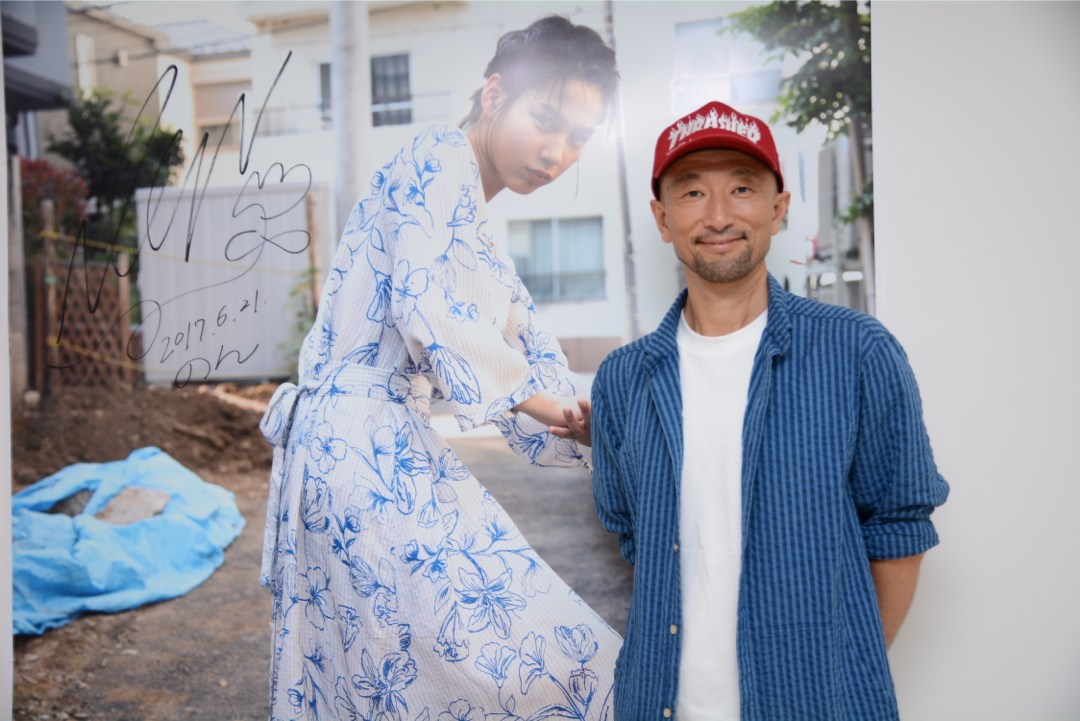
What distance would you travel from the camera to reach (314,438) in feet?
6.13

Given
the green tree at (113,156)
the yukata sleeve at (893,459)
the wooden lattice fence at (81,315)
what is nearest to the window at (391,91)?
the green tree at (113,156)

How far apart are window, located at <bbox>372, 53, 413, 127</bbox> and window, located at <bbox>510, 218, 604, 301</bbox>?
556 mm

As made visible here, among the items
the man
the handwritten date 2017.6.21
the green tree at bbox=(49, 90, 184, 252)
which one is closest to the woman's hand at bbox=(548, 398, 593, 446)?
the man

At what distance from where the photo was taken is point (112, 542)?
3299mm

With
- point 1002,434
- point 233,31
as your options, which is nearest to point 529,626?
point 1002,434

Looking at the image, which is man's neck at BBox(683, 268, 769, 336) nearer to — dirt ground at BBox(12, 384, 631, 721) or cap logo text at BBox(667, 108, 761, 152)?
cap logo text at BBox(667, 108, 761, 152)

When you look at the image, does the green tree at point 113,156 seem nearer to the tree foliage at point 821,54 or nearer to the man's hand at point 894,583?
the tree foliage at point 821,54

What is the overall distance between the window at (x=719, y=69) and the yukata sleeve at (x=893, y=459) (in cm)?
127

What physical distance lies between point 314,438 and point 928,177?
1631 mm

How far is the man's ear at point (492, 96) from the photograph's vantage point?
230 centimetres

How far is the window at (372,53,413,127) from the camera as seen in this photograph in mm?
2672

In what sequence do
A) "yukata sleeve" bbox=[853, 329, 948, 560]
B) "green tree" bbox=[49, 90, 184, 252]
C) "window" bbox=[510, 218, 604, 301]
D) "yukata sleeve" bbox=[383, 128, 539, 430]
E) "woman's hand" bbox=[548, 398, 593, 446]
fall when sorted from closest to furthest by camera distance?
1. "yukata sleeve" bbox=[853, 329, 948, 560]
2. "yukata sleeve" bbox=[383, 128, 539, 430]
3. "woman's hand" bbox=[548, 398, 593, 446]
4. "window" bbox=[510, 218, 604, 301]
5. "green tree" bbox=[49, 90, 184, 252]

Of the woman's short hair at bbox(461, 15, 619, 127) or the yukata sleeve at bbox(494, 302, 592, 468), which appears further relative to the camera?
the woman's short hair at bbox(461, 15, 619, 127)
